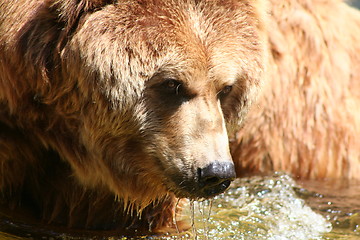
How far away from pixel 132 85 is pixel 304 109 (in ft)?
6.68

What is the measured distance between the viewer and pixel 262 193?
4648 mm

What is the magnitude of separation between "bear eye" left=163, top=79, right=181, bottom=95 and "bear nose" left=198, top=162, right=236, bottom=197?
1.30ft

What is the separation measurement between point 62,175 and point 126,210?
401 millimetres

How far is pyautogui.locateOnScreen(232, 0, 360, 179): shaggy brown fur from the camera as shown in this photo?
4.86m

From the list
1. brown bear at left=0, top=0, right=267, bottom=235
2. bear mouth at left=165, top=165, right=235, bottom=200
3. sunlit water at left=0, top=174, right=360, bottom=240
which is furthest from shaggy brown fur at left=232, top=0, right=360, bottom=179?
bear mouth at left=165, top=165, right=235, bottom=200

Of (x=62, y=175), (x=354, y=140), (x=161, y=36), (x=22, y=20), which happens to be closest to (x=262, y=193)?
(x=354, y=140)

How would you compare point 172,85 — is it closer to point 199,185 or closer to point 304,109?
point 199,185

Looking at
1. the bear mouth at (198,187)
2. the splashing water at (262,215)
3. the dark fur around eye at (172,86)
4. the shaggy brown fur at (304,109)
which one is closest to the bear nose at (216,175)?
the bear mouth at (198,187)

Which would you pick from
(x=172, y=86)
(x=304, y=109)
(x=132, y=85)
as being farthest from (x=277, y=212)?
(x=132, y=85)

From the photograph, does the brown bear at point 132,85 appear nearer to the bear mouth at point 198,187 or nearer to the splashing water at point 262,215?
the bear mouth at point 198,187

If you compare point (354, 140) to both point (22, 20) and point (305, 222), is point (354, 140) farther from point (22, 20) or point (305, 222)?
point (22, 20)

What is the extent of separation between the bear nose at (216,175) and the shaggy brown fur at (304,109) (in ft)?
5.58

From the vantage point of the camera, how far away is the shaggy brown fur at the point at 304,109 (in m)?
4.86

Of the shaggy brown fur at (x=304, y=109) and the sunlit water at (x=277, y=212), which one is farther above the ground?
the shaggy brown fur at (x=304, y=109)
